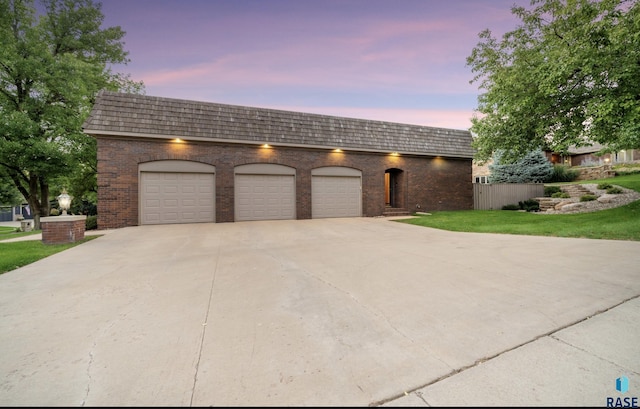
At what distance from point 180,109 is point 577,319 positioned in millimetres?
14268

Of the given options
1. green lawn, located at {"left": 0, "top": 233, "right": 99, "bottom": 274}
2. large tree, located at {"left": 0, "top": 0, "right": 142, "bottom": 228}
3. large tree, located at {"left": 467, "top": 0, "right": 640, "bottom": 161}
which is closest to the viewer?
green lawn, located at {"left": 0, "top": 233, "right": 99, "bottom": 274}

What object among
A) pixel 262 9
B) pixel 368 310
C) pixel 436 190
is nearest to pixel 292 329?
pixel 368 310

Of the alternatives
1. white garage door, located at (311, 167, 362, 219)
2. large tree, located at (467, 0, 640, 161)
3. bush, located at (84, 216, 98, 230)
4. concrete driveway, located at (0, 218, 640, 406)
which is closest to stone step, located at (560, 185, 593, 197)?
large tree, located at (467, 0, 640, 161)

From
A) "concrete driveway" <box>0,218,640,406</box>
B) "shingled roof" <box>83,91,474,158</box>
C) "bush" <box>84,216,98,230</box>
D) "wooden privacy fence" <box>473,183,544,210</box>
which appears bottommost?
Result: "concrete driveway" <box>0,218,640,406</box>

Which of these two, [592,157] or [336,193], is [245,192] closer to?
[336,193]

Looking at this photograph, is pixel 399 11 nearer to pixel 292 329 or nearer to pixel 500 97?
pixel 500 97

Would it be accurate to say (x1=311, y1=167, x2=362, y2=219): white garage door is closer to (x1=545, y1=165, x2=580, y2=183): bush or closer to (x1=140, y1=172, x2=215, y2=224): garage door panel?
(x1=140, y1=172, x2=215, y2=224): garage door panel

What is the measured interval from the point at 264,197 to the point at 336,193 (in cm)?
404

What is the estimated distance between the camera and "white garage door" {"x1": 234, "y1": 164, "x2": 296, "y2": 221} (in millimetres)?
13195

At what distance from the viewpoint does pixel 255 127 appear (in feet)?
43.5

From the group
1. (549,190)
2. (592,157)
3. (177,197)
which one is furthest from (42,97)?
(592,157)

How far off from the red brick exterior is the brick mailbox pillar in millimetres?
3800

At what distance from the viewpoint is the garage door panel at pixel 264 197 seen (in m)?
13.2

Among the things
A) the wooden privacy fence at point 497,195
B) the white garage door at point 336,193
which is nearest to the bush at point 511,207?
the wooden privacy fence at point 497,195
